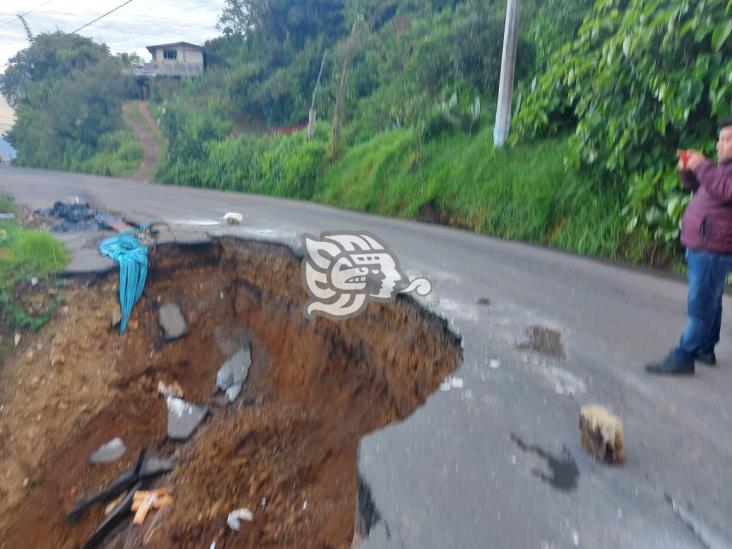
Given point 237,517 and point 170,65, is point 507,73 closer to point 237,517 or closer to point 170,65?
point 237,517

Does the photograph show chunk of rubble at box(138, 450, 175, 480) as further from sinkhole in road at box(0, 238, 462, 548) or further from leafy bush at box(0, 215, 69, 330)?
leafy bush at box(0, 215, 69, 330)

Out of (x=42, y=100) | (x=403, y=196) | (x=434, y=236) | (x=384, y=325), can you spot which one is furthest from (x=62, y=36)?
(x=384, y=325)

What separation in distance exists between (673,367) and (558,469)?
57.8 inches

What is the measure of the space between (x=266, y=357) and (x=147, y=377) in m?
1.47

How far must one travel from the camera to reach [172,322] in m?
6.91

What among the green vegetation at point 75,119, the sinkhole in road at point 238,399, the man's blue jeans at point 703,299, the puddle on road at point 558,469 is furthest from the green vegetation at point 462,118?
the puddle on road at point 558,469

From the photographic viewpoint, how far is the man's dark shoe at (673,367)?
11.1 feet

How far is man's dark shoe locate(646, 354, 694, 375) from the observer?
133 inches

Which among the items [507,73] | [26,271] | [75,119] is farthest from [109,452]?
[75,119]

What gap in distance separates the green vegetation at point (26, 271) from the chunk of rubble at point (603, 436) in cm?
613

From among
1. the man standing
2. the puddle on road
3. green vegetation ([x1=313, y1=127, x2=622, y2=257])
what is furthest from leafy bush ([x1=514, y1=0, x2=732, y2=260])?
the puddle on road

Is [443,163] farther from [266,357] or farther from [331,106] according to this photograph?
[331,106]

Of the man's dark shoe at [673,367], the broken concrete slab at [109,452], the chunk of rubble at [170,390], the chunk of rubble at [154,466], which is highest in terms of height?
the man's dark shoe at [673,367]

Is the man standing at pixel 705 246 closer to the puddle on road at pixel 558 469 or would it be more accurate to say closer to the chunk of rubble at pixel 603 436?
the chunk of rubble at pixel 603 436
